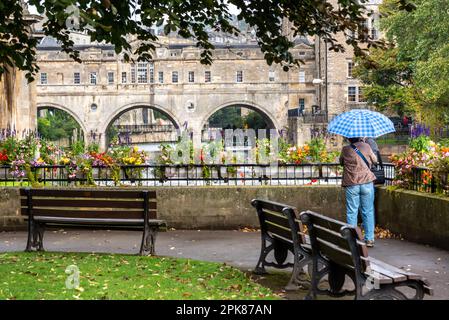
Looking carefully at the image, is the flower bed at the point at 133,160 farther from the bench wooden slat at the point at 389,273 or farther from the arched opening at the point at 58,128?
the arched opening at the point at 58,128

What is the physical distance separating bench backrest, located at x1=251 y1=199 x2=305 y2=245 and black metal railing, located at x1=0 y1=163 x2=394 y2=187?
4141 millimetres

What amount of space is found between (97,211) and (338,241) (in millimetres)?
3721

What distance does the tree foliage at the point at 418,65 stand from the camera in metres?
33.7

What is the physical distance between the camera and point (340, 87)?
7006 cm

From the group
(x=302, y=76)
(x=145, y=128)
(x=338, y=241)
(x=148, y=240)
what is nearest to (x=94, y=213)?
(x=148, y=240)

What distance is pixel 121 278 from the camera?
8164mm

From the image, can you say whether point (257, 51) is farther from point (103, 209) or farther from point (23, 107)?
point (103, 209)

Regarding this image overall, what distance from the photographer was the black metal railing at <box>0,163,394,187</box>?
1333 centimetres

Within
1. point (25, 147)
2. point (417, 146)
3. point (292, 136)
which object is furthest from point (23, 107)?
point (292, 136)

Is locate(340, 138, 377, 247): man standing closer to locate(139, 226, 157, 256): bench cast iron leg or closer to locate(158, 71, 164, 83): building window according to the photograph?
locate(139, 226, 157, 256): bench cast iron leg

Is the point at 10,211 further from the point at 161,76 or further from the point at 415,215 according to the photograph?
the point at 161,76

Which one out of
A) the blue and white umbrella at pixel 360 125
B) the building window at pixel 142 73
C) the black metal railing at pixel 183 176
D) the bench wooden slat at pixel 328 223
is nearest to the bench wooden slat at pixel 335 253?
the bench wooden slat at pixel 328 223

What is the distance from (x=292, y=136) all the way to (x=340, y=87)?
6.98 metres

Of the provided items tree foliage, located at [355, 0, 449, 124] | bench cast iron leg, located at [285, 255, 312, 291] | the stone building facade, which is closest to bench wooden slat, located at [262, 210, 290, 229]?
bench cast iron leg, located at [285, 255, 312, 291]
